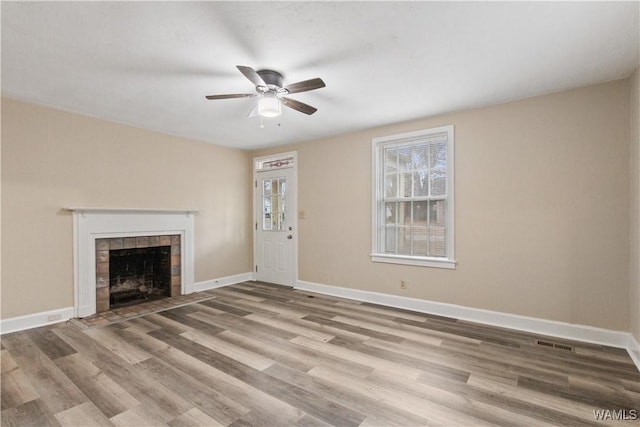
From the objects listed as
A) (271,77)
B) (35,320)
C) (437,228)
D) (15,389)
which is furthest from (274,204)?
(15,389)

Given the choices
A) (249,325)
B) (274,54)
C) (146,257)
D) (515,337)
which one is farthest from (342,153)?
(146,257)

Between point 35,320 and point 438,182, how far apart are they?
16.7 ft

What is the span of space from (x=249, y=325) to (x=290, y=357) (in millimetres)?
959

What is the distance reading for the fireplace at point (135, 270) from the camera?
13.4ft

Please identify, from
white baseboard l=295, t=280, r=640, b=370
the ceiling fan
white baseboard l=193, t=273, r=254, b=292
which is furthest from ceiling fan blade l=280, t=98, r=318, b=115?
white baseboard l=193, t=273, r=254, b=292

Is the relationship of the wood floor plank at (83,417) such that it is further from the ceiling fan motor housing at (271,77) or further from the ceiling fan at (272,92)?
the ceiling fan motor housing at (271,77)

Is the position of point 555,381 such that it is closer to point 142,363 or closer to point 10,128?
point 142,363

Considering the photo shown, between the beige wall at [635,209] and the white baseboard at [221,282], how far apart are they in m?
5.34

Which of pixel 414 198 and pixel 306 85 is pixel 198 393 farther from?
pixel 414 198

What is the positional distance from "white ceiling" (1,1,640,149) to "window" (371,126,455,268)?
0.66 metres

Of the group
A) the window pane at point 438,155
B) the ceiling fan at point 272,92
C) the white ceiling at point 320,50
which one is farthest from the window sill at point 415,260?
the ceiling fan at point 272,92

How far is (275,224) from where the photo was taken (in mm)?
5754

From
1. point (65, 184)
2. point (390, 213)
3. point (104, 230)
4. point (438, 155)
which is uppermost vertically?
point (438, 155)

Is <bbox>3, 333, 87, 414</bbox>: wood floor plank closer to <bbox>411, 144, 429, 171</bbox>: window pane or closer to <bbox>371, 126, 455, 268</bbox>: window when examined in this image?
<bbox>371, 126, 455, 268</bbox>: window
